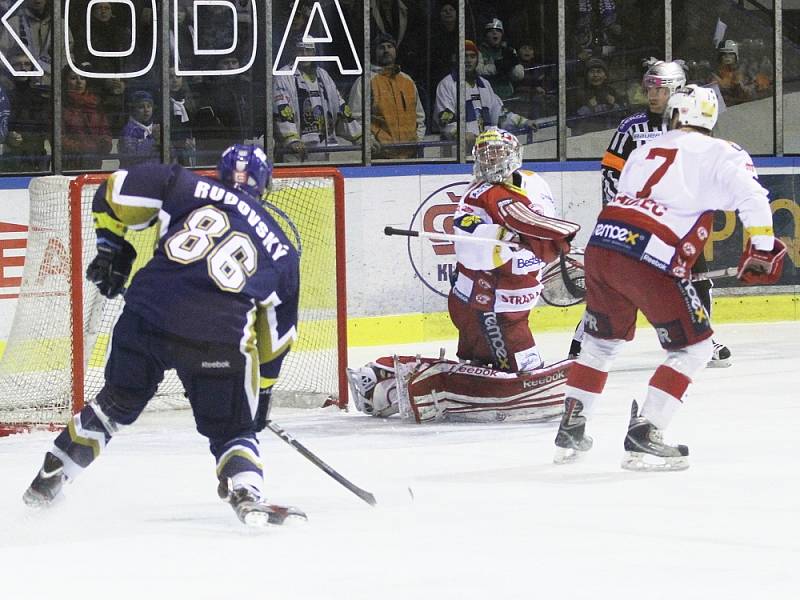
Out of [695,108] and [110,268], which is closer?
[110,268]

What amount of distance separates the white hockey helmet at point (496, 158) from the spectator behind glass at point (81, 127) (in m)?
3.01

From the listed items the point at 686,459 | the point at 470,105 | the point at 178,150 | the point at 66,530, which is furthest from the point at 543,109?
the point at 66,530

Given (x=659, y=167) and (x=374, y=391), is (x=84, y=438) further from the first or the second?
(x=374, y=391)

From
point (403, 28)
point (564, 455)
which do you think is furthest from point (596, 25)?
point (564, 455)

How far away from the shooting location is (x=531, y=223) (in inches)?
231

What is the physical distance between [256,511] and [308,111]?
5.24 meters

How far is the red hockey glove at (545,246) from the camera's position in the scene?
19.3 ft

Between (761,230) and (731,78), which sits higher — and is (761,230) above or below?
below

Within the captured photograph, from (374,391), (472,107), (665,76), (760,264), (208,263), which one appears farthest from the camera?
(472,107)

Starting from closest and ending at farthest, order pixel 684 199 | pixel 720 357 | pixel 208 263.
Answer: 1. pixel 208 263
2. pixel 684 199
3. pixel 720 357

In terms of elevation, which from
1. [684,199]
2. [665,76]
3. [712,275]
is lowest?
[712,275]

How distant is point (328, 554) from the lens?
3.83m

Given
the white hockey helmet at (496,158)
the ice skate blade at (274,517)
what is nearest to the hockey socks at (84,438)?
the ice skate blade at (274,517)

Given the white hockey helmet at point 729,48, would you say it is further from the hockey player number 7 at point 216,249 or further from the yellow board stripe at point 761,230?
the hockey player number 7 at point 216,249
